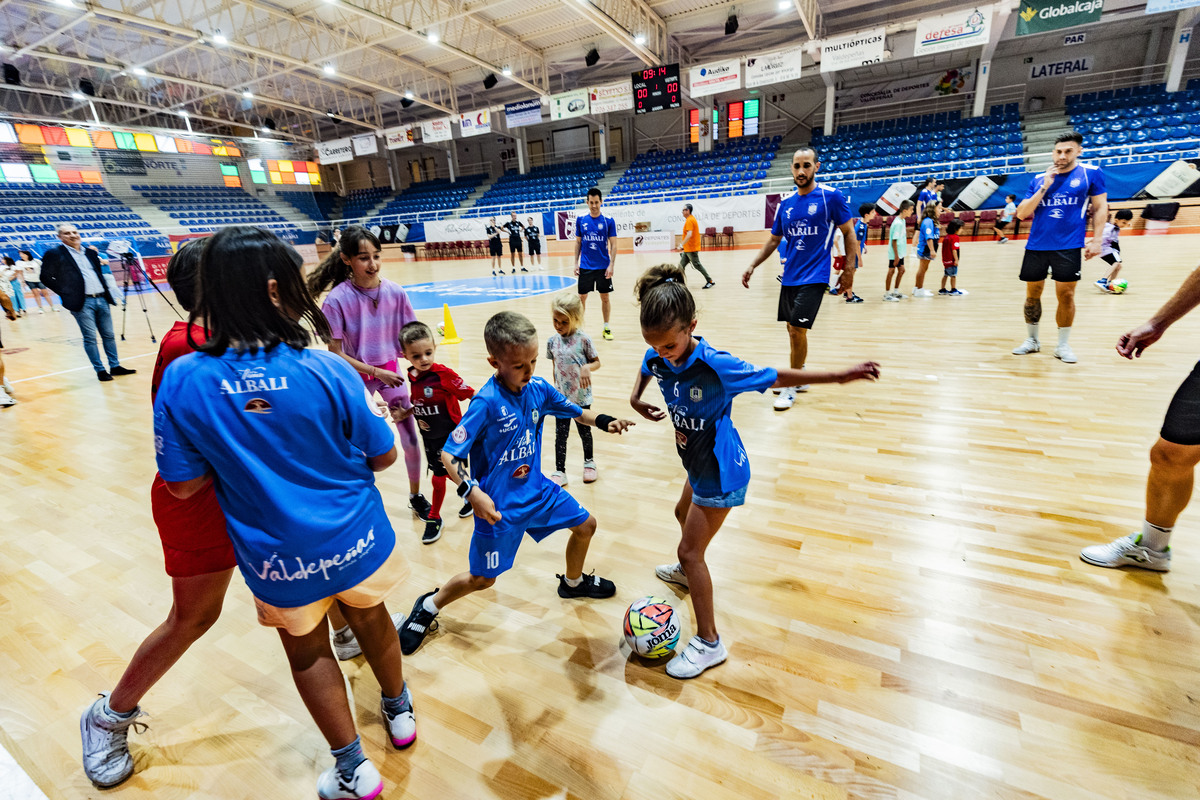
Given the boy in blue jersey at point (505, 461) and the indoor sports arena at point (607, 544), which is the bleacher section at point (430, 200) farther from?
the boy in blue jersey at point (505, 461)

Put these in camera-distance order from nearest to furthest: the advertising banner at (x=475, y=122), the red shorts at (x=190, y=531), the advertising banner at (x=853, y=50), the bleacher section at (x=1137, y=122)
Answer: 1. the red shorts at (x=190, y=531)
2. the bleacher section at (x=1137, y=122)
3. the advertising banner at (x=853, y=50)
4. the advertising banner at (x=475, y=122)

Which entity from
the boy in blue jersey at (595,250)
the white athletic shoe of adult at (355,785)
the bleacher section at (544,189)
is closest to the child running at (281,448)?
the white athletic shoe of adult at (355,785)

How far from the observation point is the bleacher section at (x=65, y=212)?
22.2 m

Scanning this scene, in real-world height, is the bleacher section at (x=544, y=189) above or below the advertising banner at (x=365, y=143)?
below

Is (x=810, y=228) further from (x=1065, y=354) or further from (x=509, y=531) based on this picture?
(x=509, y=531)

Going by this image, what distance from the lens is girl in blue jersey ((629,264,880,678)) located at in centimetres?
177

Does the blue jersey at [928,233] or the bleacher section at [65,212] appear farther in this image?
the bleacher section at [65,212]

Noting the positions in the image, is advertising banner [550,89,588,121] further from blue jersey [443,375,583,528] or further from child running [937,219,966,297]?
blue jersey [443,375,583,528]

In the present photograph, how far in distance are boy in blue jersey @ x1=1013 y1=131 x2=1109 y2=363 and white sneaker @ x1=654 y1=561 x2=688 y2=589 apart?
14.3 feet

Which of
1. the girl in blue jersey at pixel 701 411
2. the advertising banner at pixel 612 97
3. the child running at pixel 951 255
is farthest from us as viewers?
the advertising banner at pixel 612 97

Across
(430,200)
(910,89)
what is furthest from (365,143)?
(910,89)

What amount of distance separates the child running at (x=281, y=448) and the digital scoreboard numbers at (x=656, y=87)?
1812 cm

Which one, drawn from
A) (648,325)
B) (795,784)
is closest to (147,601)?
(648,325)

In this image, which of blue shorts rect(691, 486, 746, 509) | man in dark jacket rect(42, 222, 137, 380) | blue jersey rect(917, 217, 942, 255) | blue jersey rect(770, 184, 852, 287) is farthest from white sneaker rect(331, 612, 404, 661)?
blue jersey rect(917, 217, 942, 255)
